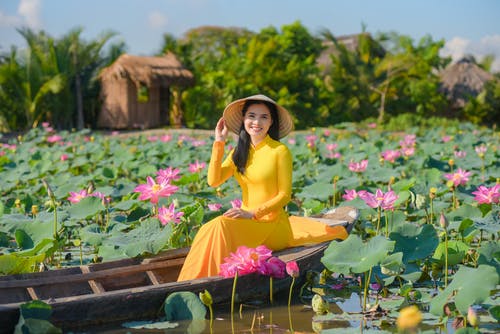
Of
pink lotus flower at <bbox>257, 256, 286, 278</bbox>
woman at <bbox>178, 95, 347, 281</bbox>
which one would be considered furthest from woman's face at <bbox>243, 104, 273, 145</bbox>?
pink lotus flower at <bbox>257, 256, 286, 278</bbox>

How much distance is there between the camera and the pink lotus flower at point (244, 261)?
9.75 feet

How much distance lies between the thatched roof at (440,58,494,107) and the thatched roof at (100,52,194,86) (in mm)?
8345

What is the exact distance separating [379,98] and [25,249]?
701 inches

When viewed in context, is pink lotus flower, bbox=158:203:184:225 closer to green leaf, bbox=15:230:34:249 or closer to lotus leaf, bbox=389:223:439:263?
green leaf, bbox=15:230:34:249

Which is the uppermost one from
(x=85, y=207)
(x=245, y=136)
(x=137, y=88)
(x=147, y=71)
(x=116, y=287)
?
(x=245, y=136)

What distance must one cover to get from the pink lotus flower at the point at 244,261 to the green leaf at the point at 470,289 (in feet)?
2.53

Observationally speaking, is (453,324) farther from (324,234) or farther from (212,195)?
(212,195)

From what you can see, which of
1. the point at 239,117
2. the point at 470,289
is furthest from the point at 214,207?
the point at 470,289

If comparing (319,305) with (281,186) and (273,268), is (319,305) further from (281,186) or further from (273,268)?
(281,186)

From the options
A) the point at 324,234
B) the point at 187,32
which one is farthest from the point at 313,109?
the point at 324,234

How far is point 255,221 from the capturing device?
329 cm

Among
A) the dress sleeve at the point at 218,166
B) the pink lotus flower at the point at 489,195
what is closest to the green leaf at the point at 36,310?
the dress sleeve at the point at 218,166

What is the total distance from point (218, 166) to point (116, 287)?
71 cm

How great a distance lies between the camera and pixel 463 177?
454cm
